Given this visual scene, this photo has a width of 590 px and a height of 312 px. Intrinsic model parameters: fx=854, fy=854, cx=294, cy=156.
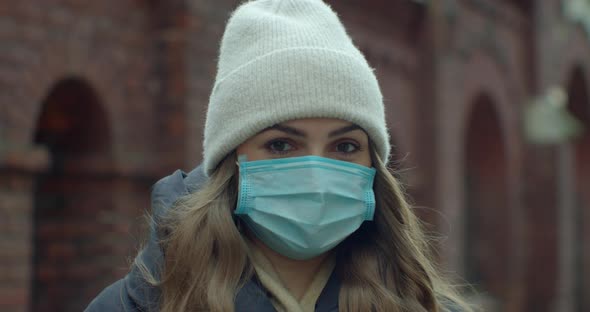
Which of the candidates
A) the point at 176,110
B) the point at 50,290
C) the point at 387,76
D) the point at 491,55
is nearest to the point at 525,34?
the point at 491,55

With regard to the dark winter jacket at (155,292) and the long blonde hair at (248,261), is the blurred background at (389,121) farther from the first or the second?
the dark winter jacket at (155,292)

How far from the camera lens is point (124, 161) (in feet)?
19.2

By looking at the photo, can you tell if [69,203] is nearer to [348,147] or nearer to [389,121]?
[348,147]

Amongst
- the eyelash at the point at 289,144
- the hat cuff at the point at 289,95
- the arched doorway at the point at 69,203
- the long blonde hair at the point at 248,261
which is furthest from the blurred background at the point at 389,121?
the hat cuff at the point at 289,95

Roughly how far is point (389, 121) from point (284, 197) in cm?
714

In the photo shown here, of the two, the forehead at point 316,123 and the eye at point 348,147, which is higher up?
the forehead at point 316,123

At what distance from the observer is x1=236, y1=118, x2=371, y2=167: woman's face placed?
2.14 metres

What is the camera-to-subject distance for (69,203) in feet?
19.2

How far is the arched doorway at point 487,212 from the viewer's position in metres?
12.1

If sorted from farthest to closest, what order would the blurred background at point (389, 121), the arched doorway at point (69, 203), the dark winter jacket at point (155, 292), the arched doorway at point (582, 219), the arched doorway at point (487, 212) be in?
the arched doorway at point (582, 219) < the arched doorway at point (487, 212) < the arched doorway at point (69, 203) < the blurred background at point (389, 121) < the dark winter jacket at point (155, 292)

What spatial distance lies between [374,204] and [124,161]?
384 cm

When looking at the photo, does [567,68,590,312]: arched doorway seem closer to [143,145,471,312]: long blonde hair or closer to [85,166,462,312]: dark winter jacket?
[143,145,471,312]: long blonde hair

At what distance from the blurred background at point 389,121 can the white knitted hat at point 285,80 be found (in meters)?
0.67

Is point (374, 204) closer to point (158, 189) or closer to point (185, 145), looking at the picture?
point (158, 189)
